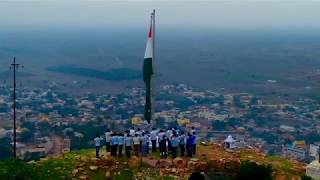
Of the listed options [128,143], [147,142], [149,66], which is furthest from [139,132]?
[149,66]

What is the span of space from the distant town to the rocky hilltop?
1856cm

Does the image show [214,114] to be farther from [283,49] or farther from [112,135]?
[283,49]

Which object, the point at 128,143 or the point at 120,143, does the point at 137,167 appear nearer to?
the point at 128,143

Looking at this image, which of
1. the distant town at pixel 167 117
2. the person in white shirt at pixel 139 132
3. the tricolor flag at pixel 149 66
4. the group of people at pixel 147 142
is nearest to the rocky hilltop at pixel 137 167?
the group of people at pixel 147 142

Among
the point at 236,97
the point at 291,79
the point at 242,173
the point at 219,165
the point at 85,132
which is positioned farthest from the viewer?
the point at 291,79

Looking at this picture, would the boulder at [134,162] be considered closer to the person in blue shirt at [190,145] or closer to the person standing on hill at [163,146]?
the person standing on hill at [163,146]

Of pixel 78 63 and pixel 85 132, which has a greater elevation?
pixel 78 63

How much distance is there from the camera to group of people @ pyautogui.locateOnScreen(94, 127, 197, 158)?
18.0 metres

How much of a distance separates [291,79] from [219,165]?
3294 inches

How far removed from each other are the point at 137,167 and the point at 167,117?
43340 mm

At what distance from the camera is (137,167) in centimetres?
1744

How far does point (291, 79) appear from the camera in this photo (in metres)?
98.6

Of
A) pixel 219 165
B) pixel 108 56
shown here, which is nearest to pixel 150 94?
pixel 219 165

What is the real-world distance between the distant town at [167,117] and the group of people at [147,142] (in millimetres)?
18892
